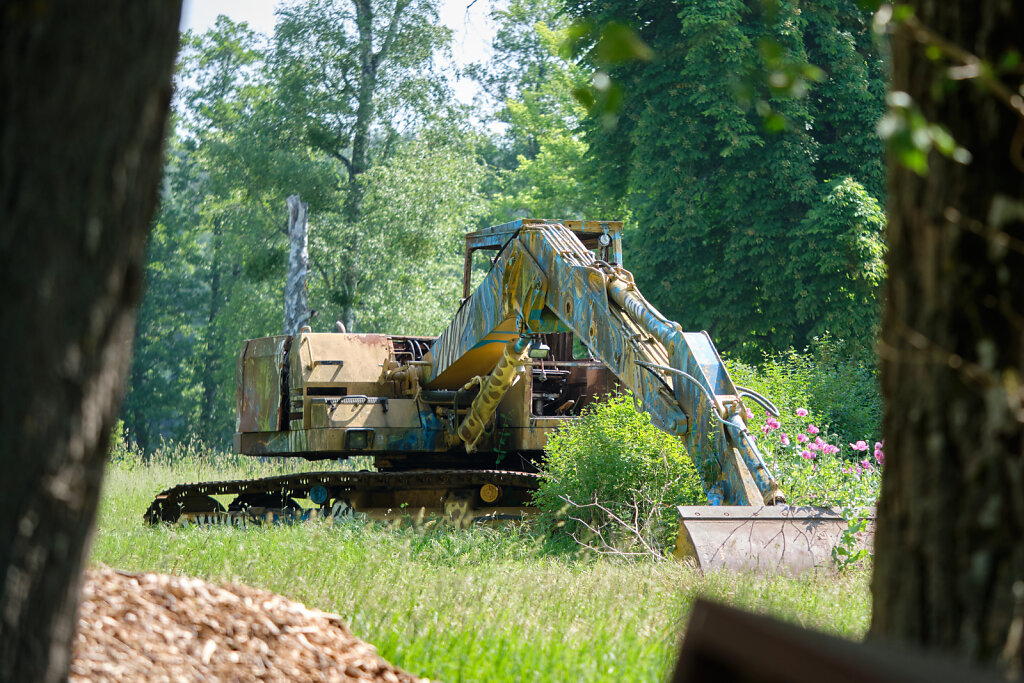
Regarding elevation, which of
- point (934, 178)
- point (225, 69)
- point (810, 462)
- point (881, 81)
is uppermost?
point (225, 69)

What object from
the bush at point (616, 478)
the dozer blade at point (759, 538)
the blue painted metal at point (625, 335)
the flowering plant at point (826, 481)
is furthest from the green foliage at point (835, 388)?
the dozer blade at point (759, 538)

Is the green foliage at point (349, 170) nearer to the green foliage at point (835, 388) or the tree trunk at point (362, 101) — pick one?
the tree trunk at point (362, 101)

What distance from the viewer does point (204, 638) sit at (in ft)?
12.4

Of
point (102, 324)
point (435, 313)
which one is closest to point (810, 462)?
point (102, 324)

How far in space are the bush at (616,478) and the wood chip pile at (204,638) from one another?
417 cm

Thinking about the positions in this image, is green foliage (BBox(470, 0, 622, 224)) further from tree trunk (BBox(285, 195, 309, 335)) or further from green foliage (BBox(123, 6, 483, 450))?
tree trunk (BBox(285, 195, 309, 335))

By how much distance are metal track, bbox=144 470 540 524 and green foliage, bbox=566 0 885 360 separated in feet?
37.5

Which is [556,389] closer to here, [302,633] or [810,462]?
[810,462]

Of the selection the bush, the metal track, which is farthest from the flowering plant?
the metal track

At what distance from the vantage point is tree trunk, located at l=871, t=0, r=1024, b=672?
1939 millimetres

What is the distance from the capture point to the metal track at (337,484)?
10.4 meters

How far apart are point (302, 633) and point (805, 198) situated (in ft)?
59.7

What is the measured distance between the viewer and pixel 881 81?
2136 centimetres

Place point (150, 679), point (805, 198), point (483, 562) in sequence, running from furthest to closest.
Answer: point (805, 198) < point (483, 562) < point (150, 679)
